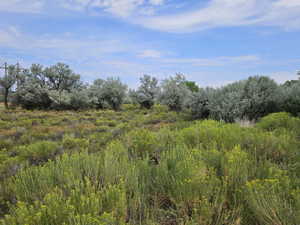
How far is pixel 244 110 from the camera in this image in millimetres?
9656

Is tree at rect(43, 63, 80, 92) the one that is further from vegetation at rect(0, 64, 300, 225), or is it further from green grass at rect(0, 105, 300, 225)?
green grass at rect(0, 105, 300, 225)

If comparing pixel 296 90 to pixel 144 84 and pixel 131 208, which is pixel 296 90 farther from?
pixel 144 84

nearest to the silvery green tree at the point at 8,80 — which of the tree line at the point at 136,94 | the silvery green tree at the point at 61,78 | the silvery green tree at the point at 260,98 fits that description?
the tree line at the point at 136,94

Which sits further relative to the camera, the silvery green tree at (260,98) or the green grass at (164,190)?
the silvery green tree at (260,98)

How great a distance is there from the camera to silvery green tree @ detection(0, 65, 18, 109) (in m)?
26.8

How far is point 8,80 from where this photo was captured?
1061 inches

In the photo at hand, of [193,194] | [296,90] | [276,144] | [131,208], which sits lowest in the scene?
[131,208]

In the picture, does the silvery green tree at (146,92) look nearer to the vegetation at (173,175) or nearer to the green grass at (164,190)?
the vegetation at (173,175)

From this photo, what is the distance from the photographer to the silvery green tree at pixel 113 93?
90.1 ft

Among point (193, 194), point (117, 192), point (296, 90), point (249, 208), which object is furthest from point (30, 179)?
point (296, 90)

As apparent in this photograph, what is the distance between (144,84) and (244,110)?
20.6 metres

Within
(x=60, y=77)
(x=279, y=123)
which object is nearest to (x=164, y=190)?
(x=279, y=123)

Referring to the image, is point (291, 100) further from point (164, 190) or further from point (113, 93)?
point (113, 93)

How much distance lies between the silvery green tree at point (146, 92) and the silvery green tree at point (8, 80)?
54.8ft
